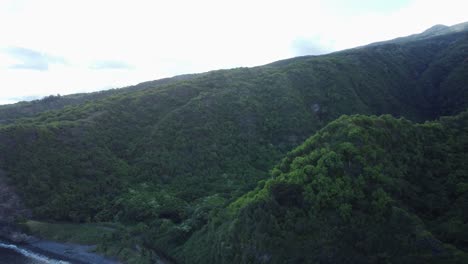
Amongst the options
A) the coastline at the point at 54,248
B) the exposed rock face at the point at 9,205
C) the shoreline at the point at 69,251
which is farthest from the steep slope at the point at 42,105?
the shoreline at the point at 69,251

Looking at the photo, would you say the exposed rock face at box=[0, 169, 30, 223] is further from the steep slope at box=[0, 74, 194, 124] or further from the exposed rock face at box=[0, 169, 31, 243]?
the steep slope at box=[0, 74, 194, 124]

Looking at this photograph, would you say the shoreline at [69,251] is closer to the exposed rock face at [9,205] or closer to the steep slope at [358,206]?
the exposed rock face at [9,205]

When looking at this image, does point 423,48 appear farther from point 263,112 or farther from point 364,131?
point 364,131

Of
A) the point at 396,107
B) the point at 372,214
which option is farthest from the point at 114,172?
the point at 396,107

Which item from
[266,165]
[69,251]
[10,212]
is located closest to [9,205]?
[10,212]

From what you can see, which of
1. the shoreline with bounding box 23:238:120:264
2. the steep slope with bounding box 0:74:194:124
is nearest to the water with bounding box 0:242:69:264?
Result: the shoreline with bounding box 23:238:120:264

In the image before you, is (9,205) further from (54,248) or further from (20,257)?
(54,248)

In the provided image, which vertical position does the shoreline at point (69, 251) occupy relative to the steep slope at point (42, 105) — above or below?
below
